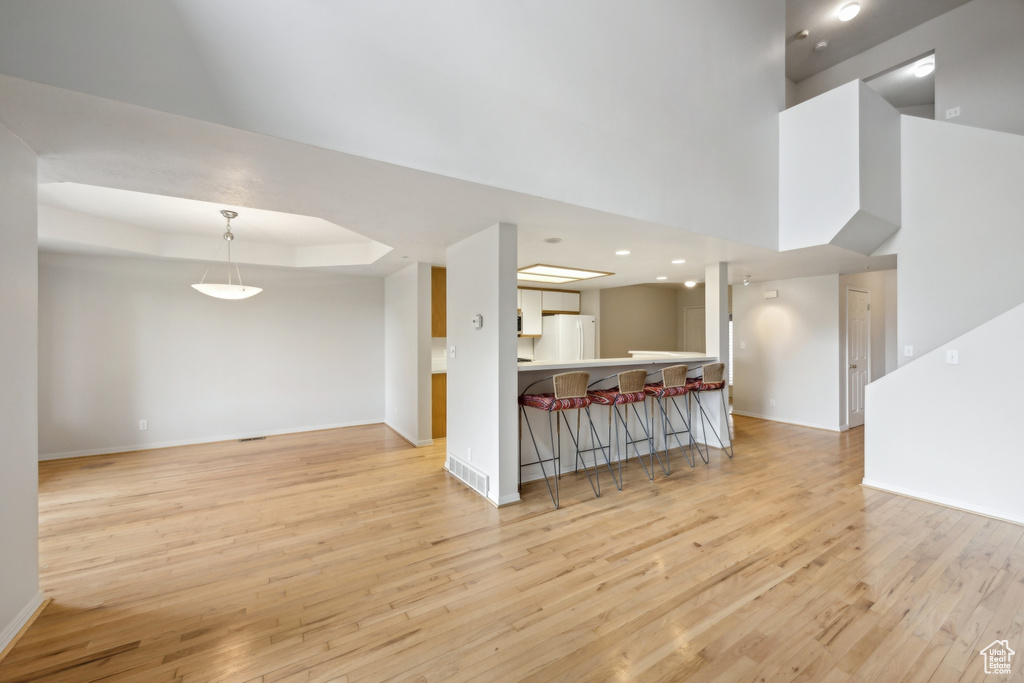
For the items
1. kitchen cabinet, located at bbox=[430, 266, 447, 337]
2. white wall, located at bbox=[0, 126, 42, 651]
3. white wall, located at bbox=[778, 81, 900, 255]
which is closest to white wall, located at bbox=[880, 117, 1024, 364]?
white wall, located at bbox=[778, 81, 900, 255]

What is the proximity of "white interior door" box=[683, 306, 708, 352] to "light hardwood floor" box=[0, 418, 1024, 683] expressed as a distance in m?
5.96

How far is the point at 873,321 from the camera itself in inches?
261

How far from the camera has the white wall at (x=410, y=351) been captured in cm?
520

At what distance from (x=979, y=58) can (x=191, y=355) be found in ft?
35.3

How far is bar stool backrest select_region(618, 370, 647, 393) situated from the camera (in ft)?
12.6

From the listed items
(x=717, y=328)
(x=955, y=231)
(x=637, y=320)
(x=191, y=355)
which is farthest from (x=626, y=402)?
(x=191, y=355)

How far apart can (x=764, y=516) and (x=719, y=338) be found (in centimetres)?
249

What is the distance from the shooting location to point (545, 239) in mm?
3768

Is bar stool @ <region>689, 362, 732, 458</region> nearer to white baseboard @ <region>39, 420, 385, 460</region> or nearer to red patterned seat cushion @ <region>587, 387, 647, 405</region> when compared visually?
red patterned seat cushion @ <region>587, 387, 647, 405</region>

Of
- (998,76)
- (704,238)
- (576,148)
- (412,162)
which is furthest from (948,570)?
(998,76)

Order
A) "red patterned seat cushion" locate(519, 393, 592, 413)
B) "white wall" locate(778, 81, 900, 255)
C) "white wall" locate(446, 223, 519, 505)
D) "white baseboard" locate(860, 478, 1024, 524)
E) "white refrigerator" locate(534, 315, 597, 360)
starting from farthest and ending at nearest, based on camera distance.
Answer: "white refrigerator" locate(534, 315, 597, 360)
"white wall" locate(778, 81, 900, 255)
"red patterned seat cushion" locate(519, 393, 592, 413)
"white wall" locate(446, 223, 519, 505)
"white baseboard" locate(860, 478, 1024, 524)

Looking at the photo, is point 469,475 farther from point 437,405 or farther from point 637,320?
point 637,320

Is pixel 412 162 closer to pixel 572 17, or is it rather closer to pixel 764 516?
pixel 572 17

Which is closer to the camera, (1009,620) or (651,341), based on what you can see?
(1009,620)
